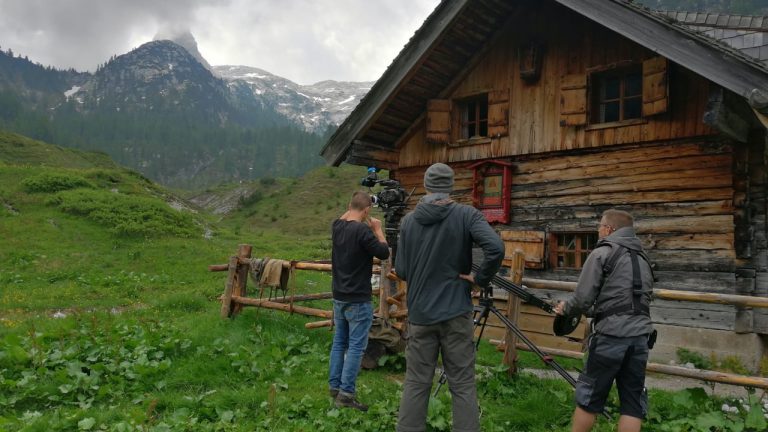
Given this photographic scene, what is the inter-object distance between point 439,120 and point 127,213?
54.9 feet

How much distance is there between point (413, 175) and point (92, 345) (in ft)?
24.4

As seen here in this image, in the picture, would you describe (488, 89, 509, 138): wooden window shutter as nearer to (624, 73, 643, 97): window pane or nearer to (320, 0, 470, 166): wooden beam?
(320, 0, 470, 166): wooden beam

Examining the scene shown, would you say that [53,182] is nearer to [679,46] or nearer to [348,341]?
[348,341]

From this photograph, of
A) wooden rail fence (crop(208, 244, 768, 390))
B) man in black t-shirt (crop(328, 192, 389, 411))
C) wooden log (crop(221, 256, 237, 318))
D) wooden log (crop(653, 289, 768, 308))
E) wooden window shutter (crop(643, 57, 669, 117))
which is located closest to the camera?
wooden log (crop(653, 289, 768, 308))

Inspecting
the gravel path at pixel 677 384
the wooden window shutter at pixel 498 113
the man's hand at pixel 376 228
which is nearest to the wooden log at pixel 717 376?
the gravel path at pixel 677 384

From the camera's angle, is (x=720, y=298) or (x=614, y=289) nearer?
(x=614, y=289)

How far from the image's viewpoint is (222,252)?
1928cm

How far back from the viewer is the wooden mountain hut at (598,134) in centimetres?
770

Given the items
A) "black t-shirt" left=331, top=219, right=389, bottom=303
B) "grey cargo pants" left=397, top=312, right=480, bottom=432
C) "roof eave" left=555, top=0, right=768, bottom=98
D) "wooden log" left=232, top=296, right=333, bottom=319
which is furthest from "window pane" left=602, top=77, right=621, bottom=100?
"grey cargo pants" left=397, top=312, right=480, bottom=432

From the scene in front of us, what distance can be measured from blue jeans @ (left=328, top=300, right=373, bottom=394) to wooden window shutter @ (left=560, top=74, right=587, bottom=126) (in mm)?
6005

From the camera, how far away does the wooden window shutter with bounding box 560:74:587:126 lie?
30.2 feet

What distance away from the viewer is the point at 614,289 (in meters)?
4.04

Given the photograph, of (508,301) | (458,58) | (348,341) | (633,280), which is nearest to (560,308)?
(633,280)

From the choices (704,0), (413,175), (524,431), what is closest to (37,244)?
(413,175)
